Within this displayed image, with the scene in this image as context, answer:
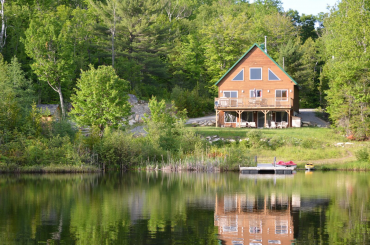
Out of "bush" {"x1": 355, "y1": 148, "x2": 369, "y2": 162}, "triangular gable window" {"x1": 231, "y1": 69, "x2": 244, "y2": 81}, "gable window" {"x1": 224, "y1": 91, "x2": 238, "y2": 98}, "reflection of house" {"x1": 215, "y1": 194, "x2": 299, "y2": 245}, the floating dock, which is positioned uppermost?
"triangular gable window" {"x1": 231, "y1": 69, "x2": 244, "y2": 81}

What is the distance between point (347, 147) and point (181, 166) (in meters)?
14.8

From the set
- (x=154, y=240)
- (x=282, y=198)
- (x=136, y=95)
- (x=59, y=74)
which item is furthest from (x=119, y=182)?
(x=136, y=95)

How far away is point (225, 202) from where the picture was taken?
69.1 feet

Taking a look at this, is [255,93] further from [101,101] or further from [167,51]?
[101,101]

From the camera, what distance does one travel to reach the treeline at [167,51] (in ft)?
152

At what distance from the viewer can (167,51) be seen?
→ 215 feet

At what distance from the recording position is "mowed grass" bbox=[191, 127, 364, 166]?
37.8 meters

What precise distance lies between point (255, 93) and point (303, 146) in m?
13.3

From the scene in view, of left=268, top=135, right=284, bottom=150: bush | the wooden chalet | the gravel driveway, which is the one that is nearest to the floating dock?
left=268, top=135, right=284, bottom=150: bush

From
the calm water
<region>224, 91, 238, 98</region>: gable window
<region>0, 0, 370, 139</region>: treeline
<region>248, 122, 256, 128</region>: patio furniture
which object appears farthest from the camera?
<region>224, 91, 238, 98</region>: gable window

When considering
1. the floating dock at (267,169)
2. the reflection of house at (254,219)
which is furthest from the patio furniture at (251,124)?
the reflection of house at (254,219)

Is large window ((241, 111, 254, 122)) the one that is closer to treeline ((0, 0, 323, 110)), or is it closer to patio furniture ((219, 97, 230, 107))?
patio furniture ((219, 97, 230, 107))

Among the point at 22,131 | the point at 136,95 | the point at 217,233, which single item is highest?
the point at 136,95

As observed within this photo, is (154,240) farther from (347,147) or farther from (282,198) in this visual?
(347,147)
